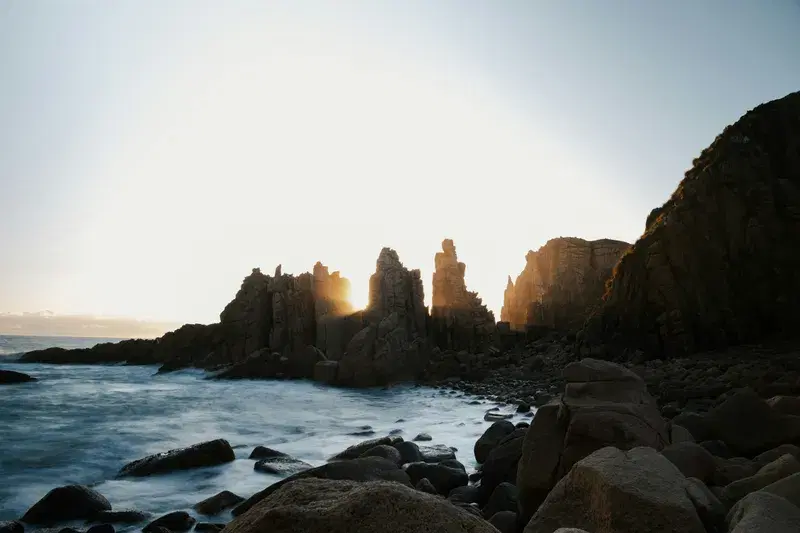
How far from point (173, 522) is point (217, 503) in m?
0.93

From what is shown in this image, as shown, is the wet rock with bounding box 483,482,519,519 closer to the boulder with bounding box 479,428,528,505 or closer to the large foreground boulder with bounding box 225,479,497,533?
the boulder with bounding box 479,428,528,505

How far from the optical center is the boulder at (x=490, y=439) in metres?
11.4

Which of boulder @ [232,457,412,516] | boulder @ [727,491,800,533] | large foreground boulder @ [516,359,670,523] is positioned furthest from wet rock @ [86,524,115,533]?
boulder @ [727,491,800,533]

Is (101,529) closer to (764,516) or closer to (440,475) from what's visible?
(440,475)

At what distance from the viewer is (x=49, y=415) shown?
784 inches

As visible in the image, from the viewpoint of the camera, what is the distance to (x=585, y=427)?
19.6 feet

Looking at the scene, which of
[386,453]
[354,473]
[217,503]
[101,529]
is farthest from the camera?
[386,453]

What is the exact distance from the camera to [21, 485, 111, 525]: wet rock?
798 cm

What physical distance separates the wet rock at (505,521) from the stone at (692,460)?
2124mm

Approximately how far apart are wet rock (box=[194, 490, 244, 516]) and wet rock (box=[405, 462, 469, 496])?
327 centimetres

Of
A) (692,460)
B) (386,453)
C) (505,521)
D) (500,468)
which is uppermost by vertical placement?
(692,460)

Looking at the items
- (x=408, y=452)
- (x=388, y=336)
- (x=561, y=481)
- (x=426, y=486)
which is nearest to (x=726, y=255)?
(x=388, y=336)

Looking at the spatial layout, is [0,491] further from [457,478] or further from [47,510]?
[457,478]

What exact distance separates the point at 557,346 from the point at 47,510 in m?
35.1
